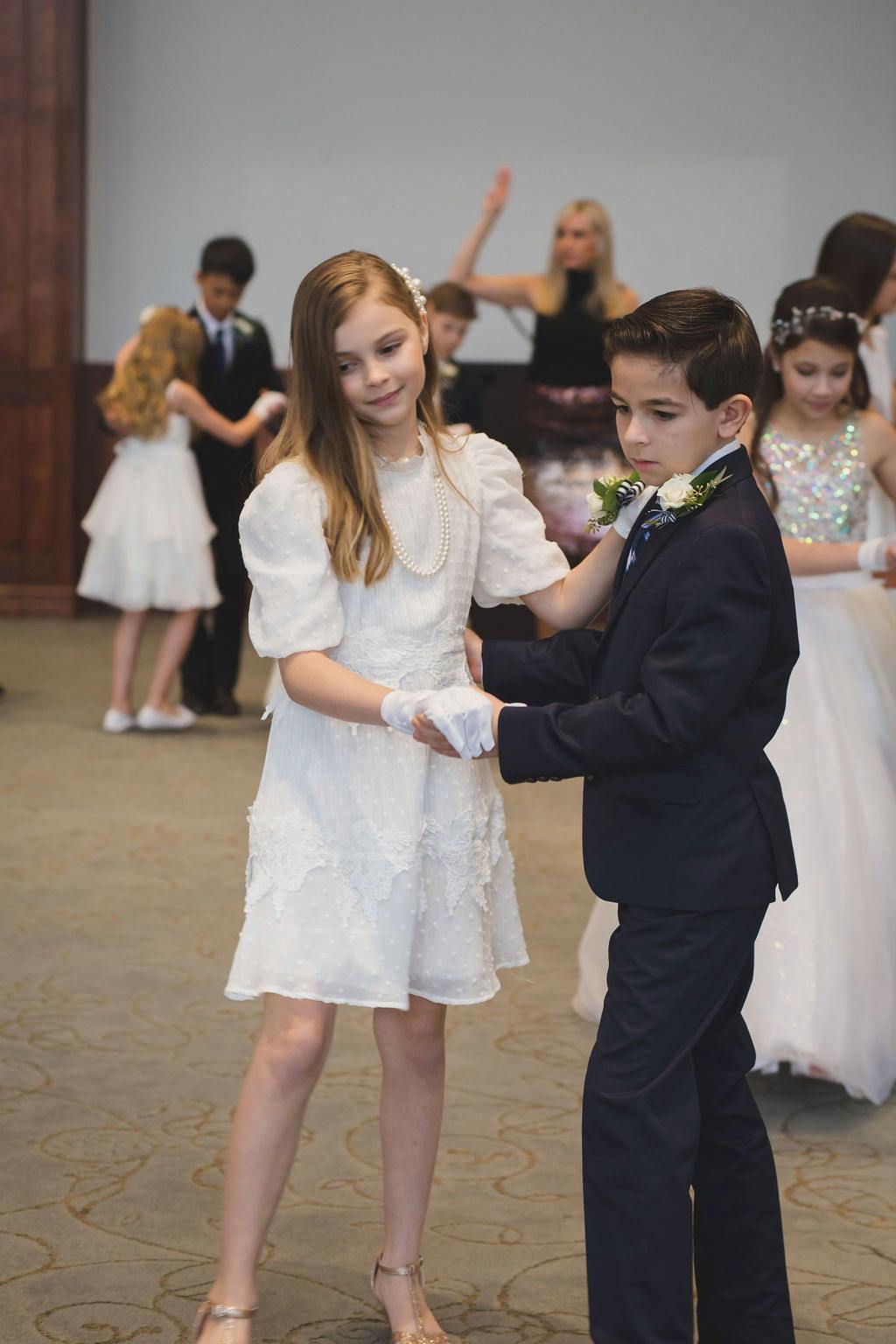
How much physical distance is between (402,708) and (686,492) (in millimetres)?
366

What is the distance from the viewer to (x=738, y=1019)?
1.85m

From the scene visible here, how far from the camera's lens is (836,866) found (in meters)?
2.83

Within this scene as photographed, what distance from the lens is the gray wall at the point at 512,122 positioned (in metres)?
7.96

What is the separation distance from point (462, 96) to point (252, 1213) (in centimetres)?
697

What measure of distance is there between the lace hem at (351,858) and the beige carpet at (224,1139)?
1.69 feet

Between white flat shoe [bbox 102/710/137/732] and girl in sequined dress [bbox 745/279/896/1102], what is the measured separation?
3061 mm

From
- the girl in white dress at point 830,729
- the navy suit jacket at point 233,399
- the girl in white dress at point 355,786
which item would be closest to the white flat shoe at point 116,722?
the navy suit jacket at point 233,399

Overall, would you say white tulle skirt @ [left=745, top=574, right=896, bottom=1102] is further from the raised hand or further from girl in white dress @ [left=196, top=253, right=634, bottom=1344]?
the raised hand

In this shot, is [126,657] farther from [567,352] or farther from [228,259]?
[567,352]

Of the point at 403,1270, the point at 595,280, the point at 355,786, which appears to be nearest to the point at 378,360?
the point at 355,786

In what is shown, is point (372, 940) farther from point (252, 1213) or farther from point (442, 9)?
point (442, 9)

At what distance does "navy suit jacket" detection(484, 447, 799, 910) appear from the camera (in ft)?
5.56

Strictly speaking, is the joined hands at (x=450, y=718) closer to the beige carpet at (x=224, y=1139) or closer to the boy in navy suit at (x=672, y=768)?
the boy in navy suit at (x=672, y=768)

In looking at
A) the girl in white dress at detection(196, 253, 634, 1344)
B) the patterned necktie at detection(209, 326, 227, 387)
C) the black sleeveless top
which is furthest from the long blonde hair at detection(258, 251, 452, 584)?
the black sleeveless top
